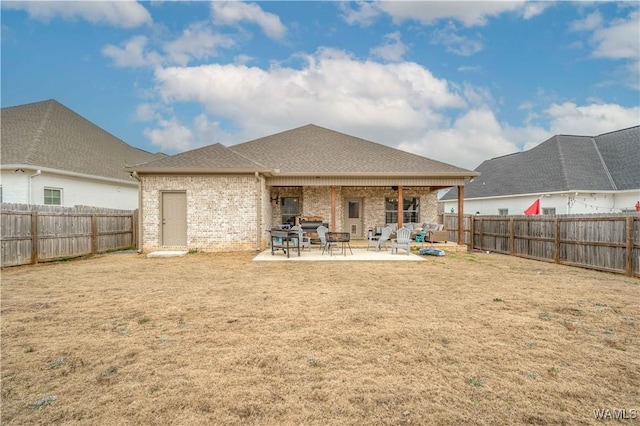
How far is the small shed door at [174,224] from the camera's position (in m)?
13.2

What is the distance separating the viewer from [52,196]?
1445 centimetres

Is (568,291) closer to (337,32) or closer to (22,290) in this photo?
(22,290)

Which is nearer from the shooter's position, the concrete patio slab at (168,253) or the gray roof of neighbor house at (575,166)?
the concrete patio slab at (168,253)

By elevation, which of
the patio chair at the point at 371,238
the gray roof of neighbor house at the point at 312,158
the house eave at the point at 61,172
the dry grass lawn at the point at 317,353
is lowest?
the dry grass lawn at the point at 317,353

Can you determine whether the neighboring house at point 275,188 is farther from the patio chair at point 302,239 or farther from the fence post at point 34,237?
the fence post at point 34,237

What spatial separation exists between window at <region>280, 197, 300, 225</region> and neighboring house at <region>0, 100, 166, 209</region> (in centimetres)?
897

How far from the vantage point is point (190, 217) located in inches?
520

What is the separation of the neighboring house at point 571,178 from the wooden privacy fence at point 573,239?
5892mm

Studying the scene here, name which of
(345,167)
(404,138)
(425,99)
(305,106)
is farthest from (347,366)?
(404,138)

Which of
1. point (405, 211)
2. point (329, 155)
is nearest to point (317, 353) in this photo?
point (329, 155)

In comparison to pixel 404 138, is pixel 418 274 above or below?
below

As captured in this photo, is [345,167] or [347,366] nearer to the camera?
[347,366]

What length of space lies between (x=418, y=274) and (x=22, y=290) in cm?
940

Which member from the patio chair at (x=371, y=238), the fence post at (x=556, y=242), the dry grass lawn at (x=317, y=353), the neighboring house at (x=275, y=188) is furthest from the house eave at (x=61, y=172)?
the fence post at (x=556, y=242)
